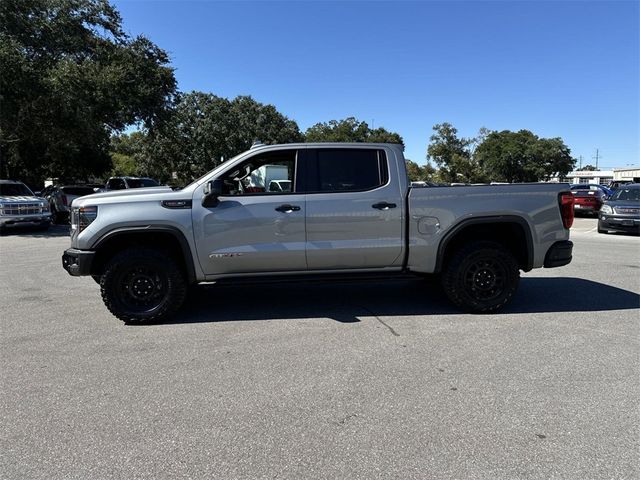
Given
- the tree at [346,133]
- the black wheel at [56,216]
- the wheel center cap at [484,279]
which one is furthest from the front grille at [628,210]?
the tree at [346,133]

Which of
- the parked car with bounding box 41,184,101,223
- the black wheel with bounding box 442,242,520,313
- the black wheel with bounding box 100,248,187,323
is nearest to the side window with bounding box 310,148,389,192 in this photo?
the black wheel with bounding box 442,242,520,313

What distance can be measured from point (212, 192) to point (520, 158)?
76.2 m

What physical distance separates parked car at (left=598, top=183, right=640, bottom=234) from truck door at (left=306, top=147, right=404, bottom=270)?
43.6 ft

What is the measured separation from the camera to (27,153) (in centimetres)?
2980

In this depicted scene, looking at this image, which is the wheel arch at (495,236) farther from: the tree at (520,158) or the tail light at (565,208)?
the tree at (520,158)

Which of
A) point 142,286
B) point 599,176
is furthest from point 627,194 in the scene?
point 599,176

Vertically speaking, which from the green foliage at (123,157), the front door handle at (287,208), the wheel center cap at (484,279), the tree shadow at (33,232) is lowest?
the tree shadow at (33,232)

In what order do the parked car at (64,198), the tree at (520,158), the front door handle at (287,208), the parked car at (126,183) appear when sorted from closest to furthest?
the front door handle at (287,208) < the parked car at (64,198) < the parked car at (126,183) < the tree at (520,158)

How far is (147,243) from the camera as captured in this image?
5688 mm

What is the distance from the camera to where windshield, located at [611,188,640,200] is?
54.6 feet

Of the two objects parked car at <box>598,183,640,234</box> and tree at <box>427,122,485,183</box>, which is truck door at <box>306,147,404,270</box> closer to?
parked car at <box>598,183,640,234</box>

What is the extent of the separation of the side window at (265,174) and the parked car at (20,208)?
13757 mm

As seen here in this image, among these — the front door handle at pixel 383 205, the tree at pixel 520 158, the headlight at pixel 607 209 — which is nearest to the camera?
the front door handle at pixel 383 205

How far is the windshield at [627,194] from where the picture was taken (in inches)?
655
